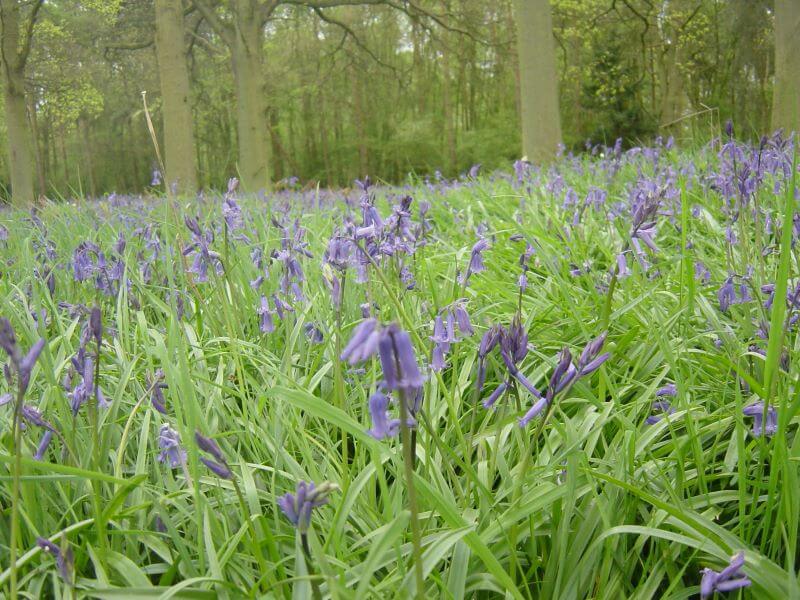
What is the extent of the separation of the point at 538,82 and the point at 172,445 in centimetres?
852

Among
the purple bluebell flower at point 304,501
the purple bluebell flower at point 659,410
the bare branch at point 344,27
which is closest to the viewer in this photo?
the purple bluebell flower at point 304,501

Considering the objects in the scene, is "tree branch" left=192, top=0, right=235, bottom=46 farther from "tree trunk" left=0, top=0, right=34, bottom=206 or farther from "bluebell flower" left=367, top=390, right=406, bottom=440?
"bluebell flower" left=367, top=390, right=406, bottom=440

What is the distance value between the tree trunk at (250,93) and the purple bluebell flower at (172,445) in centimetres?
1180

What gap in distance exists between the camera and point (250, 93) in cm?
1314

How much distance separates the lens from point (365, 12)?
86.5 ft

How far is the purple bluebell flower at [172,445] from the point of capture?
58.2 inches

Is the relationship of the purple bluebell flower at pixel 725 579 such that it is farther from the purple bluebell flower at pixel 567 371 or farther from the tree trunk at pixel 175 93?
the tree trunk at pixel 175 93

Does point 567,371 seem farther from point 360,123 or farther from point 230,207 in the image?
point 360,123

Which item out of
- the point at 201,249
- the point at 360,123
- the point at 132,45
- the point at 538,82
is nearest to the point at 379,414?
the point at 201,249

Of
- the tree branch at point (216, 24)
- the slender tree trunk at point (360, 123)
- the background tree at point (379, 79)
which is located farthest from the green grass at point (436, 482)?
the slender tree trunk at point (360, 123)

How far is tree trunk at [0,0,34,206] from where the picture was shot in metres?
12.8

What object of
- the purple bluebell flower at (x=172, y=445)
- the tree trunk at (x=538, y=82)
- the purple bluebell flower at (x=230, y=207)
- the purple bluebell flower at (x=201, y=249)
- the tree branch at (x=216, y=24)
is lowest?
the purple bluebell flower at (x=172, y=445)

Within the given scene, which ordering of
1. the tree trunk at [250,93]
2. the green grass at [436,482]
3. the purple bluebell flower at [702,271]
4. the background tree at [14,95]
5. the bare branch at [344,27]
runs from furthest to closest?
the bare branch at [344,27] → the tree trunk at [250,93] → the background tree at [14,95] → the purple bluebell flower at [702,271] → the green grass at [436,482]

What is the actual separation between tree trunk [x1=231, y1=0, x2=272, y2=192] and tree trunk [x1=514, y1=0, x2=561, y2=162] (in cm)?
571
